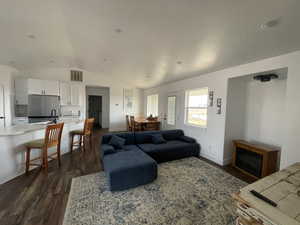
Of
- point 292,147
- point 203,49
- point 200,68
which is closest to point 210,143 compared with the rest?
point 292,147

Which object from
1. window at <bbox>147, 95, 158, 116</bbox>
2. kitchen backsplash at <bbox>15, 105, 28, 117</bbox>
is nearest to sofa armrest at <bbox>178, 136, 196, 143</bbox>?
window at <bbox>147, 95, 158, 116</bbox>

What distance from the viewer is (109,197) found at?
79.6 inches

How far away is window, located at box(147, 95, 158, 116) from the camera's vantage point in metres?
6.81

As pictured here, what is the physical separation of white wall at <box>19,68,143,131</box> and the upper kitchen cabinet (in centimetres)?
69

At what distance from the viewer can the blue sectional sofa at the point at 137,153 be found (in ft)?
7.18

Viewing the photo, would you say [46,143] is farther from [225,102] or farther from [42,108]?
[225,102]

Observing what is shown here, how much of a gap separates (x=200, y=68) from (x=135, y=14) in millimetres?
2224

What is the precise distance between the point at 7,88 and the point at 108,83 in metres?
3.63

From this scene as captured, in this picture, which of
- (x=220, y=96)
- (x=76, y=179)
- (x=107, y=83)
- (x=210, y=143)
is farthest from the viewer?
(x=107, y=83)

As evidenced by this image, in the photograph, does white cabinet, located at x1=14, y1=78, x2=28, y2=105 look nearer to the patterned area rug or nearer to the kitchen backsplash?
the kitchen backsplash

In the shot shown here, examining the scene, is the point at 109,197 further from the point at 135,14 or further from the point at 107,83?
the point at 107,83

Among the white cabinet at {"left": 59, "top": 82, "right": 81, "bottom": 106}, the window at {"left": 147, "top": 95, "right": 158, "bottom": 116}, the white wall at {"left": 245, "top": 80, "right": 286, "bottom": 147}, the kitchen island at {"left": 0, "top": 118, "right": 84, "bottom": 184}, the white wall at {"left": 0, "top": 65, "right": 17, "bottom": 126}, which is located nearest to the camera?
the kitchen island at {"left": 0, "top": 118, "right": 84, "bottom": 184}

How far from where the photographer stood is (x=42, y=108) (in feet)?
16.1

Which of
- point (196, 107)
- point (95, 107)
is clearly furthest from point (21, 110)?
point (196, 107)
